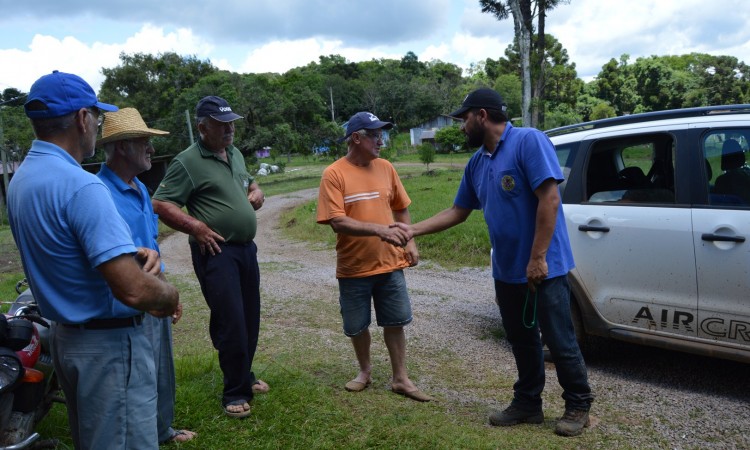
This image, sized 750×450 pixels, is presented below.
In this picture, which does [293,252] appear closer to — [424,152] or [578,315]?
[578,315]

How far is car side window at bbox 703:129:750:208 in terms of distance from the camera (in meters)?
4.28

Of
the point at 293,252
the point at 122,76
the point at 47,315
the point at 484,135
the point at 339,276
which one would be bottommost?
the point at 293,252

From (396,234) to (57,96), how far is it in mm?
2399

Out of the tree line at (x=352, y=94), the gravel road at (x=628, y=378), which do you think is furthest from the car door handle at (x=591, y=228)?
the tree line at (x=352, y=94)

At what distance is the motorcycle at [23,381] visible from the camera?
3.04 meters

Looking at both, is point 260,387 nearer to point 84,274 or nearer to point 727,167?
point 84,274

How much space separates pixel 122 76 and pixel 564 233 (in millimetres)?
56950

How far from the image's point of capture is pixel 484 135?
395 cm

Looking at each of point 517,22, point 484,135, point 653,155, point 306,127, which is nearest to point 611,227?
point 653,155

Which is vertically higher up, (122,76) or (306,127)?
(122,76)

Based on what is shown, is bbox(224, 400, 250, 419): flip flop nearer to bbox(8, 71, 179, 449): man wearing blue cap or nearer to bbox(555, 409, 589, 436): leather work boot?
bbox(8, 71, 179, 449): man wearing blue cap

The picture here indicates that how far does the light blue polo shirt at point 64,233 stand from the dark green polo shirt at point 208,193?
A: 5.12 feet

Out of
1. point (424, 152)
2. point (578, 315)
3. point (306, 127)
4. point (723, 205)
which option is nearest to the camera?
point (723, 205)

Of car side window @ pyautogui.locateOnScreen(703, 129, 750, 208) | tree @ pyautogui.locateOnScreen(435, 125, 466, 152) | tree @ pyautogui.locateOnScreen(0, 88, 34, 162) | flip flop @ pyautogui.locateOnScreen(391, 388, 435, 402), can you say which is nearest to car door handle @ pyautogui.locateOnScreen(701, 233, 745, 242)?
car side window @ pyautogui.locateOnScreen(703, 129, 750, 208)
